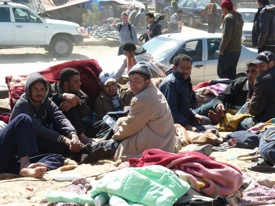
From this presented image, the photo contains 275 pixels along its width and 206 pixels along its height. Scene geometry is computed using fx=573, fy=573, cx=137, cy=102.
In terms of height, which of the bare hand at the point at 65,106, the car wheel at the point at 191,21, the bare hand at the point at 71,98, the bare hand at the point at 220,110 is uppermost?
the bare hand at the point at 71,98

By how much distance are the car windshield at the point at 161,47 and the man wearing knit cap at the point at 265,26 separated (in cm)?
196

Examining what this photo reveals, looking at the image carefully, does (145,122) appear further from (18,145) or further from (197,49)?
(197,49)

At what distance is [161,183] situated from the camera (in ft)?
14.9

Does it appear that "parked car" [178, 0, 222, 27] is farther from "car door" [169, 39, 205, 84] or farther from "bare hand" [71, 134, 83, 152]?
"bare hand" [71, 134, 83, 152]

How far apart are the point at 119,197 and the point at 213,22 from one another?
21.2m

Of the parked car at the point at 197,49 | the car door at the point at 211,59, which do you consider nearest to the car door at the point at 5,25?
the parked car at the point at 197,49

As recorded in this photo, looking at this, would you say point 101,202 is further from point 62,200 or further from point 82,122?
point 82,122

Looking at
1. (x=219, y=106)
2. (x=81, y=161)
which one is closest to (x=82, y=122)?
(x=81, y=161)

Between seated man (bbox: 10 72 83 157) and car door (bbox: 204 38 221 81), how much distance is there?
636 centimetres

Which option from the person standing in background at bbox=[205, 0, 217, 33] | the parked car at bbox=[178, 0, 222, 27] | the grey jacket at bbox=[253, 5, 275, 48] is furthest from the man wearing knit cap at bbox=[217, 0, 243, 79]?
the parked car at bbox=[178, 0, 222, 27]

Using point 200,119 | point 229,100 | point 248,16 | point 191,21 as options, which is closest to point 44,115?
point 200,119

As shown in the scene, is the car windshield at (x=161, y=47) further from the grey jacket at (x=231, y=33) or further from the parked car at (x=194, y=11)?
the parked car at (x=194, y=11)

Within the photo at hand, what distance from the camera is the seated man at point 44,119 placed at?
649 centimetres

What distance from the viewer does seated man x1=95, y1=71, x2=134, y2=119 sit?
8.07 metres
